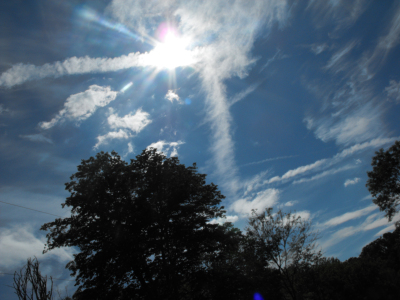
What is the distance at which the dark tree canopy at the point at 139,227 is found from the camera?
1650cm

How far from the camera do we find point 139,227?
712 inches

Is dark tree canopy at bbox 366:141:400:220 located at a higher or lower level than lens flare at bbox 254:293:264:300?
higher

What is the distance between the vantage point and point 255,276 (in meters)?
20.1

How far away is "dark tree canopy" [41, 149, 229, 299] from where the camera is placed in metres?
16.5

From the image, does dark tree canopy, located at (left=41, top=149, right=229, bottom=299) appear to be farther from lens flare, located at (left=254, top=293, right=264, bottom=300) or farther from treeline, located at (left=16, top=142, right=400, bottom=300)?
lens flare, located at (left=254, top=293, right=264, bottom=300)

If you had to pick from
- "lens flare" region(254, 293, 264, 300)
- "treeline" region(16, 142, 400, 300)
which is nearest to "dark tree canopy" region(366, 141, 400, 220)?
"treeline" region(16, 142, 400, 300)

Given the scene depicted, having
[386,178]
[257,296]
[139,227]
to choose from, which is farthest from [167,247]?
[386,178]

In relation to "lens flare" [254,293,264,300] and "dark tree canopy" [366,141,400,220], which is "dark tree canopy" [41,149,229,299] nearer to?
"lens flare" [254,293,264,300]

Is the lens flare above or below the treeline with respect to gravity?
below

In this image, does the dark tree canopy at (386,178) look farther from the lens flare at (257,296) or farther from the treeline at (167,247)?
the lens flare at (257,296)

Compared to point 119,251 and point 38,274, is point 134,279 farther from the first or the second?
point 38,274

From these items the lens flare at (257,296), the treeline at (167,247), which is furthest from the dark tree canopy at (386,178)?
the lens flare at (257,296)

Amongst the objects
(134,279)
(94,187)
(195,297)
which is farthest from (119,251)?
(195,297)

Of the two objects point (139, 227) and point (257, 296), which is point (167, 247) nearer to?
point (139, 227)
